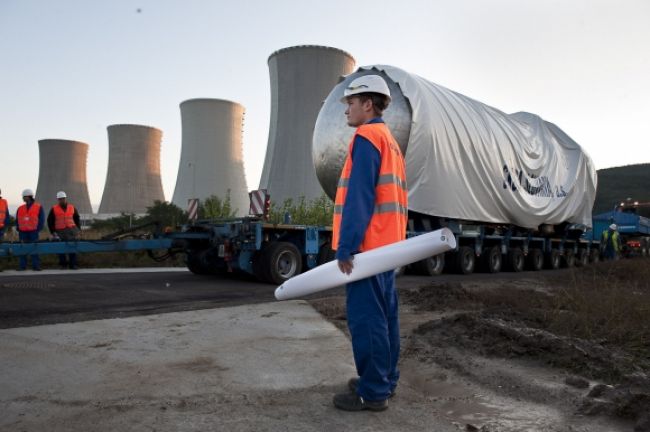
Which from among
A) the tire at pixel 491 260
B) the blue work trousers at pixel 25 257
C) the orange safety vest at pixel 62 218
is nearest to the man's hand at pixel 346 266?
the blue work trousers at pixel 25 257

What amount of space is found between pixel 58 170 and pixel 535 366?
40.4m

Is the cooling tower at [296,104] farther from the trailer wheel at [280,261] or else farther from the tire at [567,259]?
the trailer wheel at [280,261]

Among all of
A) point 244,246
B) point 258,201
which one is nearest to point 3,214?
point 244,246

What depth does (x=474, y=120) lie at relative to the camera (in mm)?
9461

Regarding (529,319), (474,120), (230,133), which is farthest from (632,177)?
(529,319)

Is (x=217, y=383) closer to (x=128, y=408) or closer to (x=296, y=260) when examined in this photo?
(x=128, y=408)

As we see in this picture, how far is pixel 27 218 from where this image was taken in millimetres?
8750

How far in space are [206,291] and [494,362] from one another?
14.0 feet

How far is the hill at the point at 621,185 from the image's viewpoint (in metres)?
80.4

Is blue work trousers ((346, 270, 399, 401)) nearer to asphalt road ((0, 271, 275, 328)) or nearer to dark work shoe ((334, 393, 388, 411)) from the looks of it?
dark work shoe ((334, 393, 388, 411))

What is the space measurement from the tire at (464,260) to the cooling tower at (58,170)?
1352 inches

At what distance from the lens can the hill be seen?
80438mm

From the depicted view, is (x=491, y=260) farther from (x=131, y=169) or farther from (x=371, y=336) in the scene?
(x=131, y=169)

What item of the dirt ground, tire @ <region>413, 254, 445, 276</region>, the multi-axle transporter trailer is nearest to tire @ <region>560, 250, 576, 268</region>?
the multi-axle transporter trailer
